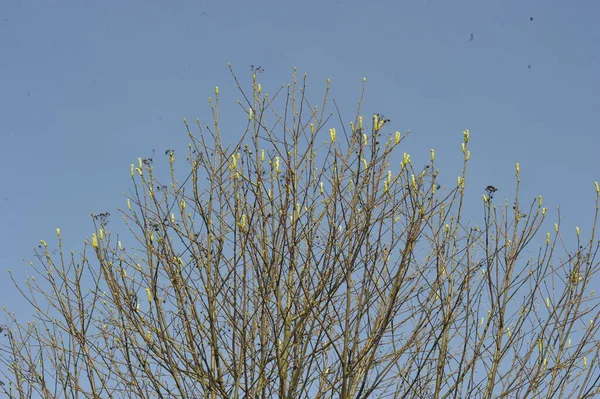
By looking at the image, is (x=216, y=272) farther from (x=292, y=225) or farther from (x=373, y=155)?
(x=373, y=155)

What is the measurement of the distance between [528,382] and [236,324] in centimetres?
189

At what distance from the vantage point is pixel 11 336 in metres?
5.53

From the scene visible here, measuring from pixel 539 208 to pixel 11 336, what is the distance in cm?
426

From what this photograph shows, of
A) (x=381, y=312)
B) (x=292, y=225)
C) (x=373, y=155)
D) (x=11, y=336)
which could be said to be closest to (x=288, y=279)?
(x=292, y=225)

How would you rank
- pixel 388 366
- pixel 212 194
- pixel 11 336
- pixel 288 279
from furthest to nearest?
1. pixel 11 336
2. pixel 212 194
3. pixel 288 279
4. pixel 388 366

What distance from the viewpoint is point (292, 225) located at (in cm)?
409

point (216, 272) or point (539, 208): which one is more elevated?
point (539, 208)

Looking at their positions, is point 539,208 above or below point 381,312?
above

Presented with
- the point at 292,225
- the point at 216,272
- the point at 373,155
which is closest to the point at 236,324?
the point at 216,272

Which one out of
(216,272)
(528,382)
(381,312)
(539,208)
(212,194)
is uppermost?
(212,194)

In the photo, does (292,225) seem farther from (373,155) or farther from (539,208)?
(539,208)

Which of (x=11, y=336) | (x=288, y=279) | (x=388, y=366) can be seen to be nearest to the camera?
(x=388, y=366)

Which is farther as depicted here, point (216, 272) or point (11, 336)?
point (11, 336)

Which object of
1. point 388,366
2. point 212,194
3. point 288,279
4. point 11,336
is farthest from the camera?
point 11,336
